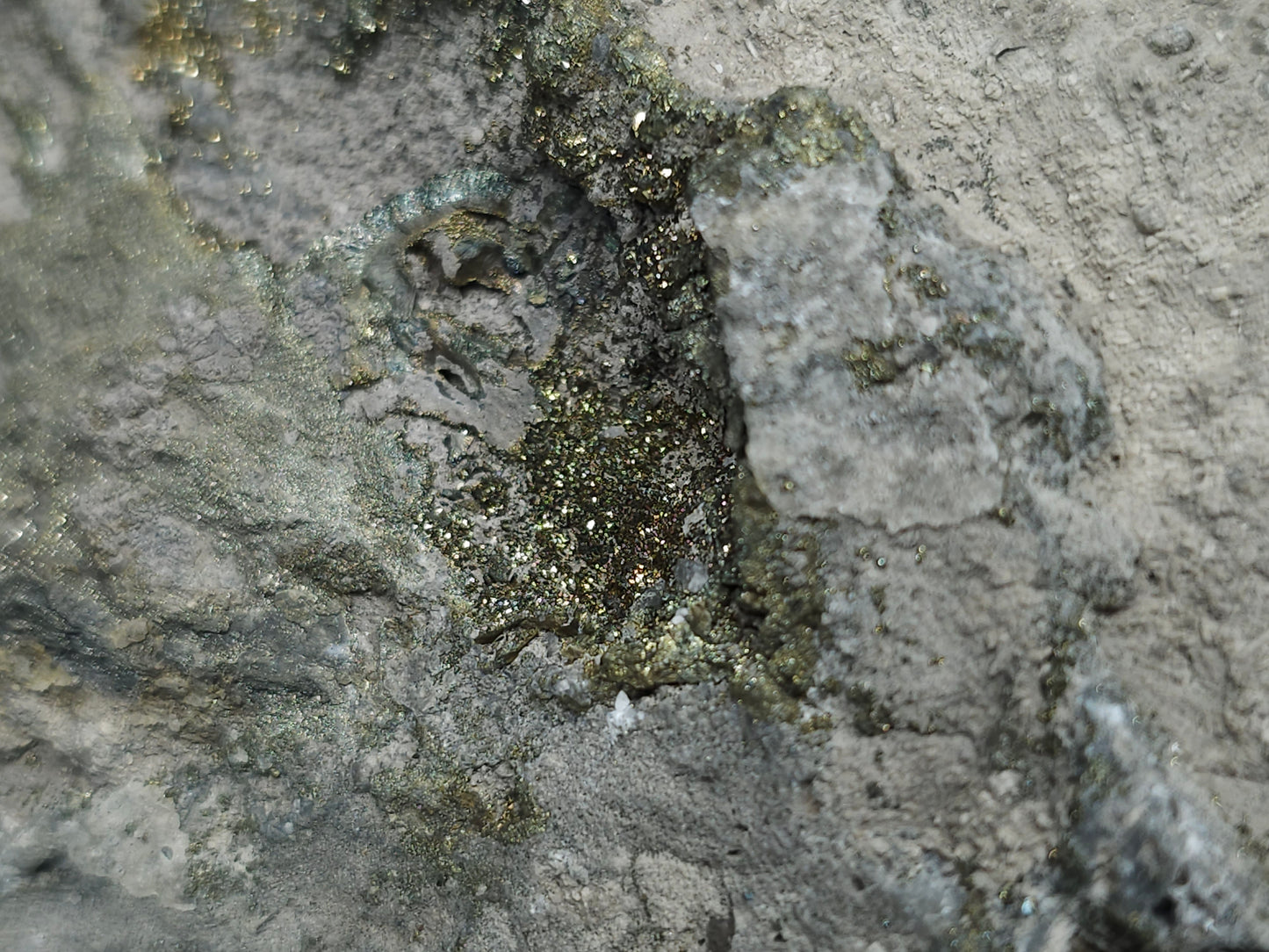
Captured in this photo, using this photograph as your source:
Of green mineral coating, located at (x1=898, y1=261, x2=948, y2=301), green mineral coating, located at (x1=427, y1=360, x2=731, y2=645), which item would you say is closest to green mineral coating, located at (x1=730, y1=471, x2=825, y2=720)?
green mineral coating, located at (x1=427, y1=360, x2=731, y2=645)

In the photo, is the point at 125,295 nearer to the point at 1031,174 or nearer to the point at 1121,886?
the point at 1031,174

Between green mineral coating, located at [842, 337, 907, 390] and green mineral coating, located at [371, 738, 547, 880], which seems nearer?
green mineral coating, located at [842, 337, 907, 390]

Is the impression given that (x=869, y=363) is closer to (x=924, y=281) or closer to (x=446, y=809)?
(x=924, y=281)

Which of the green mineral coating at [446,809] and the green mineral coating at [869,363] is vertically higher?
the green mineral coating at [869,363]

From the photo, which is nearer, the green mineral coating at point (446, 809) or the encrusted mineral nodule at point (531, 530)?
the encrusted mineral nodule at point (531, 530)

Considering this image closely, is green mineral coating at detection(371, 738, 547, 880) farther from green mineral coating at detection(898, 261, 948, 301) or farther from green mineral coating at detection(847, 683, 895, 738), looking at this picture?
green mineral coating at detection(898, 261, 948, 301)

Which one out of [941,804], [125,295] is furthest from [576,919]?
[125,295]

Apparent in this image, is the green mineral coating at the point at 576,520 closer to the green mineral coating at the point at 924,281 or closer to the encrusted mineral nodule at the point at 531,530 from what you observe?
the encrusted mineral nodule at the point at 531,530

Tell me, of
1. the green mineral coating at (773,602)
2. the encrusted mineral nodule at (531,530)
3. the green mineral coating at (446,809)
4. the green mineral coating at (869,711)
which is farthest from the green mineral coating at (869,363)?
the green mineral coating at (446,809)
